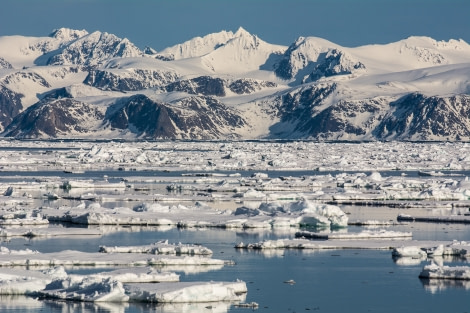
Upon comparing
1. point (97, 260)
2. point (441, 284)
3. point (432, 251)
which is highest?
point (97, 260)

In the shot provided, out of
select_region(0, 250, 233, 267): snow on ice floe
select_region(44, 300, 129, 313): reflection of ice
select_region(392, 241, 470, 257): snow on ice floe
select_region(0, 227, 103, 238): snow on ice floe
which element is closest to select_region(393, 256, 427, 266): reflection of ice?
select_region(392, 241, 470, 257): snow on ice floe

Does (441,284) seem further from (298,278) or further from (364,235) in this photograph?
(364,235)

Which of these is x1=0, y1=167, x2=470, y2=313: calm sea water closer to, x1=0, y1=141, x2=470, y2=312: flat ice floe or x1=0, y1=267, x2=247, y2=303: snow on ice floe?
x1=0, y1=267, x2=247, y2=303: snow on ice floe

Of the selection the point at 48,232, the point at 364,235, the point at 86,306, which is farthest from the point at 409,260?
the point at 48,232

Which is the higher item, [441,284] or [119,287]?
[119,287]

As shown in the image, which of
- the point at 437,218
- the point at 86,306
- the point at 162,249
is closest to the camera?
the point at 86,306

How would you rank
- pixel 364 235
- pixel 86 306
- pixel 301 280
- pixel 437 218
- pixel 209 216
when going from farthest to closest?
1. pixel 437 218
2. pixel 209 216
3. pixel 364 235
4. pixel 301 280
5. pixel 86 306

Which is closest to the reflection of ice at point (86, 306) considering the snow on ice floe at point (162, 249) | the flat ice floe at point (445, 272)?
the snow on ice floe at point (162, 249)

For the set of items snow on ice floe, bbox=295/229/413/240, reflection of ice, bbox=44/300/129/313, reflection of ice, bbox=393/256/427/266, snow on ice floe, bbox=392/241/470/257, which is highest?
snow on ice floe, bbox=295/229/413/240

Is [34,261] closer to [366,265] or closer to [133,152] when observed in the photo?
[366,265]

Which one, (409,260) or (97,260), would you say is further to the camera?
(409,260)

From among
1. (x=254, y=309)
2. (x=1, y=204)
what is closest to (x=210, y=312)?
(x=254, y=309)
